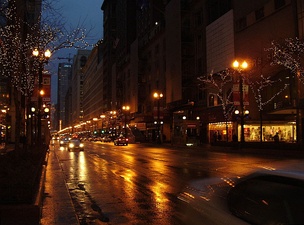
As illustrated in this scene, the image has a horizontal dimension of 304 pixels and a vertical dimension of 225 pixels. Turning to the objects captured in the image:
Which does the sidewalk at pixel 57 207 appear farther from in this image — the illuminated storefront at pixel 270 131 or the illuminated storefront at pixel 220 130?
the illuminated storefront at pixel 220 130

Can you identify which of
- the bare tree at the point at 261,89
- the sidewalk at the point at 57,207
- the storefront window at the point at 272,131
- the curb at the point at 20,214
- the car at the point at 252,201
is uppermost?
the bare tree at the point at 261,89

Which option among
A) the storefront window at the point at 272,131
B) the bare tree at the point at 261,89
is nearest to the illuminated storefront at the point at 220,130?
the storefront window at the point at 272,131

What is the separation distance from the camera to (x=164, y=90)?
78.1 metres

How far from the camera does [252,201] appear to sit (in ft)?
13.7

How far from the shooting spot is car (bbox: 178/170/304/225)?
3633 millimetres

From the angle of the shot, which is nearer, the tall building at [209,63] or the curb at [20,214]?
the curb at [20,214]

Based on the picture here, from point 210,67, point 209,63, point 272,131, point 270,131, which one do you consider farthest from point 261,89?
point 209,63

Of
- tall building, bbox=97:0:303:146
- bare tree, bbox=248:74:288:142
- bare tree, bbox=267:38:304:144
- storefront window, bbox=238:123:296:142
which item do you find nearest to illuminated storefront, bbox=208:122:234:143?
tall building, bbox=97:0:303:146

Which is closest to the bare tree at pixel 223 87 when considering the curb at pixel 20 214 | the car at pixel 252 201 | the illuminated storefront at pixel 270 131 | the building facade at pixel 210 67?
the building facade at pixel 210 67

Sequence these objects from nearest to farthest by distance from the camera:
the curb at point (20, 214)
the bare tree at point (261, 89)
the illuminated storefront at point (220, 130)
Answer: the curb at point (20, 214) < the bare tree at point (261, 89) < the illuminated storefront at point (220, 130)

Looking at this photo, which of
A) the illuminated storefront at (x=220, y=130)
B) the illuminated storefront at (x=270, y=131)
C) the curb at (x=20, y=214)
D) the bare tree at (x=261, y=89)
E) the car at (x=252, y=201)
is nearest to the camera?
the car at (x=252, y=201)

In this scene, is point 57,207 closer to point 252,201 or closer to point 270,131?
point 252,201

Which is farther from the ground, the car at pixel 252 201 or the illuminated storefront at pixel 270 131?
the illuminated storefront at pixel 270 131

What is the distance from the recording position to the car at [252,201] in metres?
3.63
